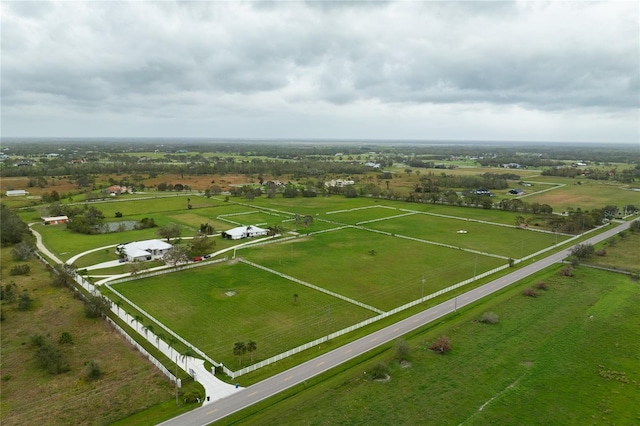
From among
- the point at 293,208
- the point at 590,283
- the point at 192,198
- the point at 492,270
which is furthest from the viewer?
the point at 192,198

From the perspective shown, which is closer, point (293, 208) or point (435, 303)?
point (435, 303)

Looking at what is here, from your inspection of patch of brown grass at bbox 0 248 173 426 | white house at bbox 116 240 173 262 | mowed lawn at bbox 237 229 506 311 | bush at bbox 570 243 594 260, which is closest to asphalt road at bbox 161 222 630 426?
patch of brown grass at bbox 0 248 173 426

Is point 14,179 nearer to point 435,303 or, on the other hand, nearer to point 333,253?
point 333,253

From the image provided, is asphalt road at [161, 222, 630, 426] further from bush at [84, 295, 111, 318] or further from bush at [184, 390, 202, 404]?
bush at [84, 295, 111, 318]

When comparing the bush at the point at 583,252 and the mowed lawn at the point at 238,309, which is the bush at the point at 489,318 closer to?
the mowed lawn at the point at 238,309

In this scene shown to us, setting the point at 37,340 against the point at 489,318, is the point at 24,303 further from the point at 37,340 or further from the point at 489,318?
the point at 489,318

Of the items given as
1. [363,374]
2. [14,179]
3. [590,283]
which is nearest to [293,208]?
[590,283]

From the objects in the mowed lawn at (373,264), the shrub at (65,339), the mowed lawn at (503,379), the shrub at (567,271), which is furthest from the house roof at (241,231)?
the shrub at (567,271)
